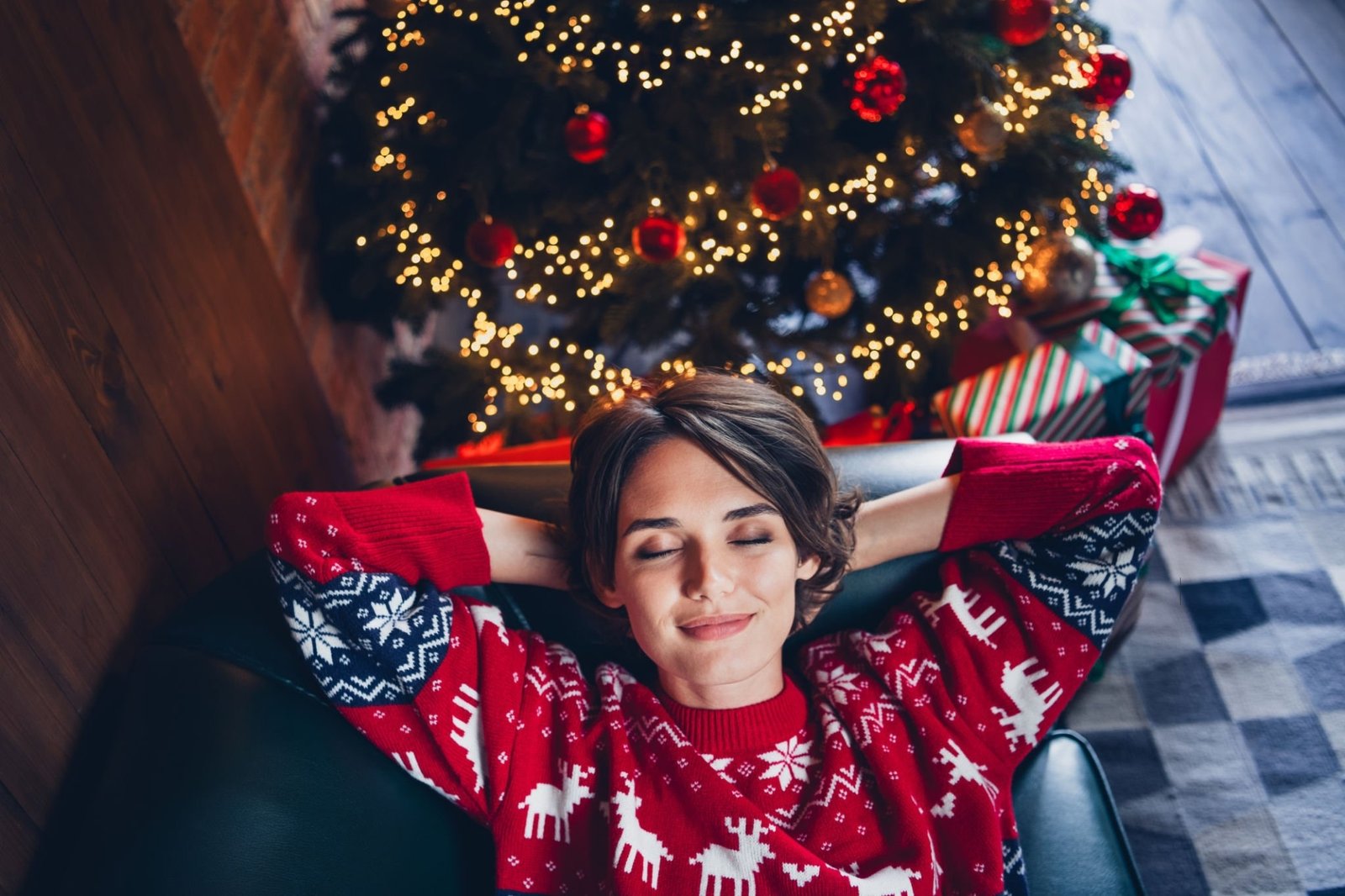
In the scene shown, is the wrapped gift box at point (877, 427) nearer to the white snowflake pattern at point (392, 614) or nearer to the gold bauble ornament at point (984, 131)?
the gold bauble ornament at point (984, 131)

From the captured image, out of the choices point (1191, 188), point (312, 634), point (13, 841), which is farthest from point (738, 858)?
point (1191, 188)

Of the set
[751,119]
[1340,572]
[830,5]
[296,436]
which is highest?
[830,5]

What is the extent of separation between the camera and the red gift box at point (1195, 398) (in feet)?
6.72

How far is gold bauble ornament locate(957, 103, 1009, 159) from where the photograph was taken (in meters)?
1.62

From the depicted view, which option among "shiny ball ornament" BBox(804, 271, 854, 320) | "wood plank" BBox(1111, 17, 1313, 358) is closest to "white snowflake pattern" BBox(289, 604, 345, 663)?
"shiny ball ornament" BBox(804, 271, 854, 320)

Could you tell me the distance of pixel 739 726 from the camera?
3.96 ft

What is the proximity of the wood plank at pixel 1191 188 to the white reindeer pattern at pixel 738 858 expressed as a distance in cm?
196

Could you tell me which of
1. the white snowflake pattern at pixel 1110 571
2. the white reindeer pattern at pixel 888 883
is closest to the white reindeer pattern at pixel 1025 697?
the white snowflake pattern at pixel 1110 571

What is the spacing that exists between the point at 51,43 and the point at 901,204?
138 cm

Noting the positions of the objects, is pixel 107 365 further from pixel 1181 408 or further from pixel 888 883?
pixel 1181 408

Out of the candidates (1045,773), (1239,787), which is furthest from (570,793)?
(1239,787)

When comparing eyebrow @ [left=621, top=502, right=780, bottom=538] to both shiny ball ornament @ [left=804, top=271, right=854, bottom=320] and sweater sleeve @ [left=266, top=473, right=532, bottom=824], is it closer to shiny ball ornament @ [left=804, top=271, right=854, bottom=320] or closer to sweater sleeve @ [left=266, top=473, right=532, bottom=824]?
sweater sleeve @ [left=266, top=473, right=532, bottom=824]

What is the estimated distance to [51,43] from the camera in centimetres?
127

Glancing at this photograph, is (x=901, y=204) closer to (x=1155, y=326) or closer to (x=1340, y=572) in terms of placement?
(x=1155, y=326)
